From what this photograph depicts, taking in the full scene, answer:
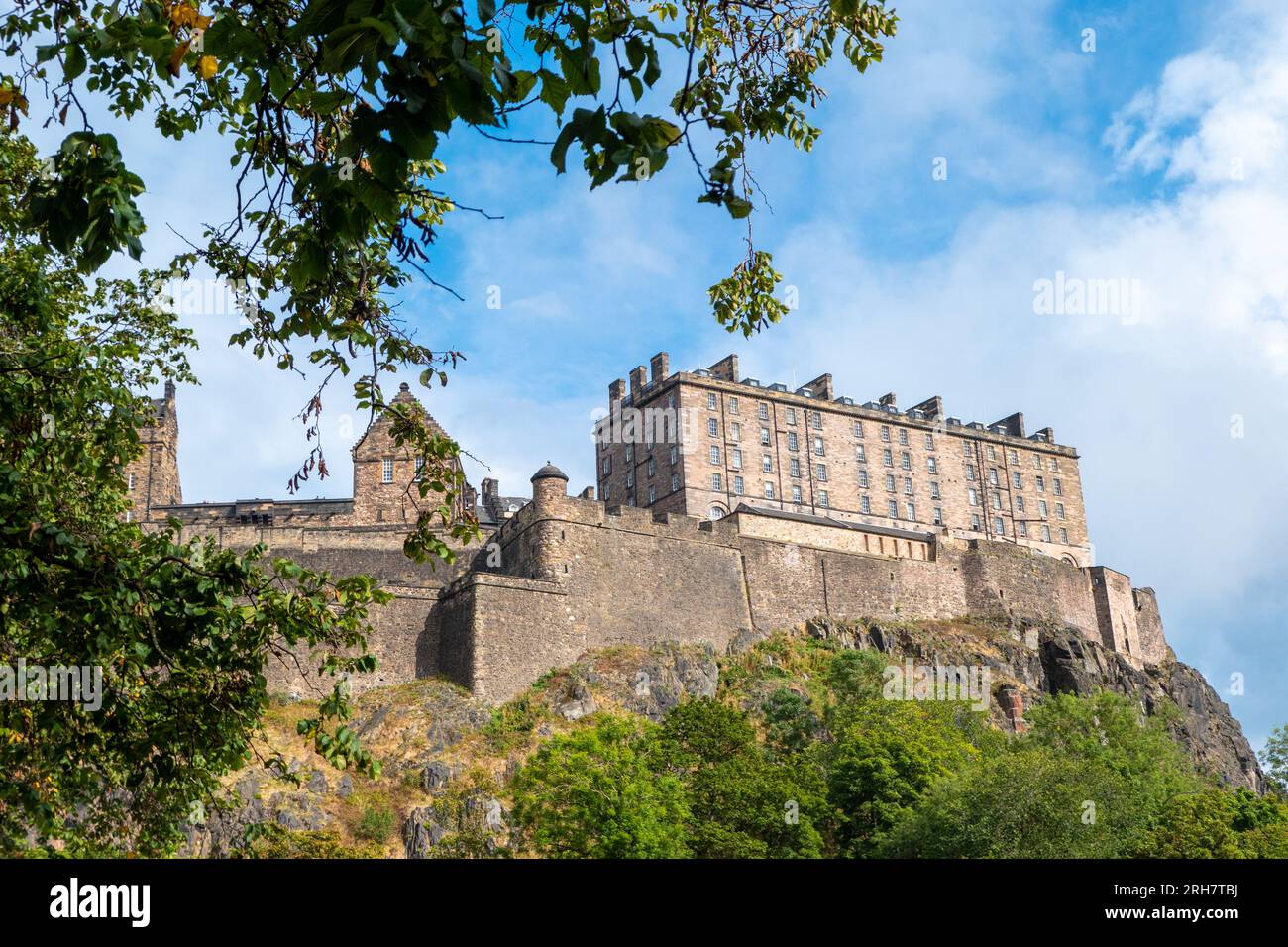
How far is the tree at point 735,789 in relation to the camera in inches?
1476

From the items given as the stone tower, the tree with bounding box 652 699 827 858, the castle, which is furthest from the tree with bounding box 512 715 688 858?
the stone tower

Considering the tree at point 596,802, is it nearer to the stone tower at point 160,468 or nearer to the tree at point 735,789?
the tree at point 735,789

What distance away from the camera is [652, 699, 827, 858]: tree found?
1476 inches

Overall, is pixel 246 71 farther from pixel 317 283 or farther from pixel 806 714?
pixel 806 714

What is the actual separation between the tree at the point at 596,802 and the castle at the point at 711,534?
412 inches

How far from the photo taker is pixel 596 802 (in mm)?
35156

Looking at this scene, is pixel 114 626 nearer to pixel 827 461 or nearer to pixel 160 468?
pixel 160 468

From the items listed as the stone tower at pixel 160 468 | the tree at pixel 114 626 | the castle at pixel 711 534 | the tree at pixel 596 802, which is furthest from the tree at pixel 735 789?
the stone tower at pixel 160 468

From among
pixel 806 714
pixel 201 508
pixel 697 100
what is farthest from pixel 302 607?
pixel 201 508

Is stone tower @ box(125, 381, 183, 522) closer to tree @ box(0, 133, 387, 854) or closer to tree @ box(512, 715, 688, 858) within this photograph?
tree @ box(512, 715, 688, 858)

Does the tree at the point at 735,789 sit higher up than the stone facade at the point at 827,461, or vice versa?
the stone facade at the point at 827,461

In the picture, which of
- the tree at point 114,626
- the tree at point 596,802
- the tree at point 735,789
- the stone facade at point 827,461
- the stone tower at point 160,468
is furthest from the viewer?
the stone facade at point 827,461

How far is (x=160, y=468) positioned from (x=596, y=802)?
136 ft

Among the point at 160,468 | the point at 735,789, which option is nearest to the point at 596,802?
the point at 735,789
